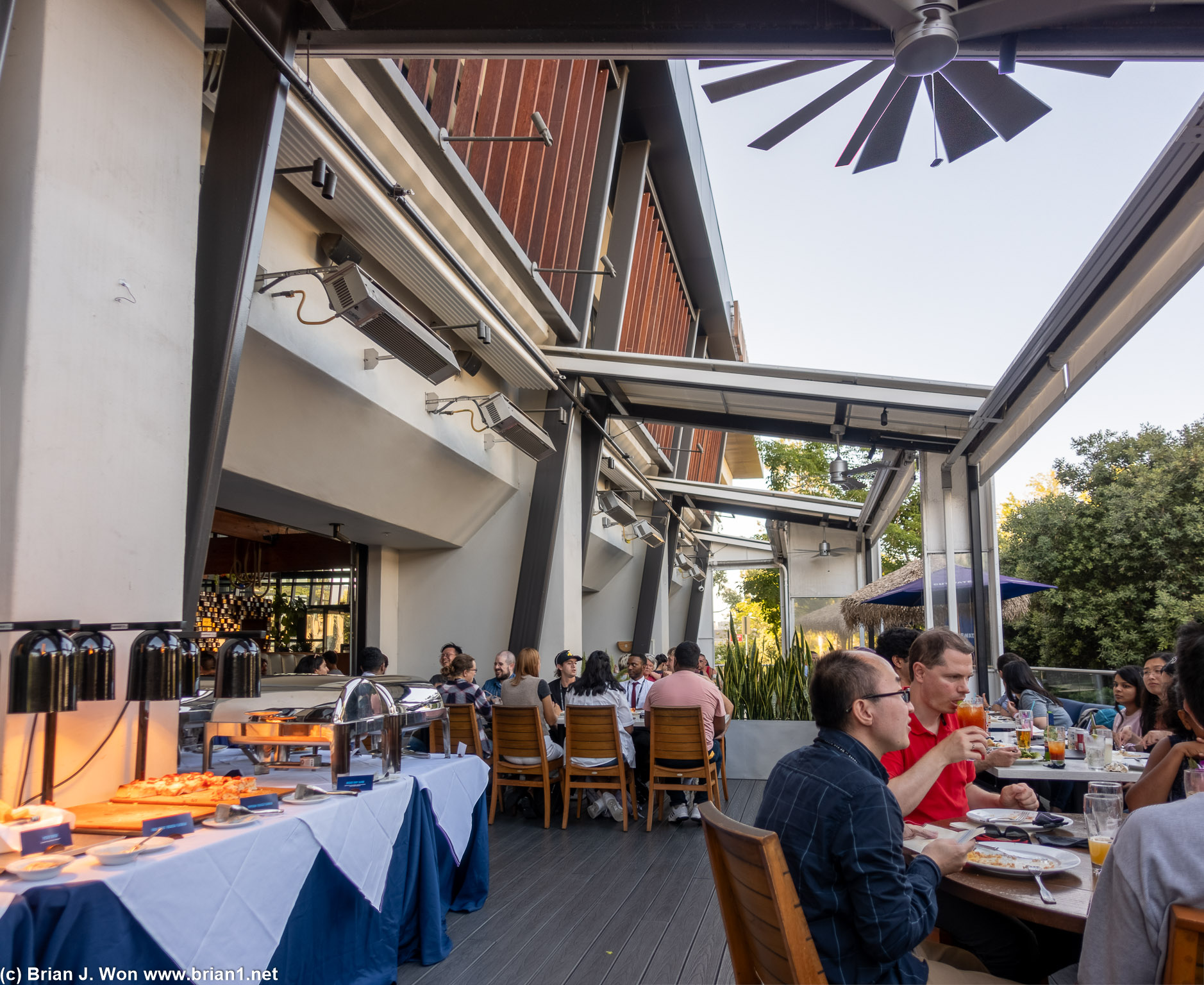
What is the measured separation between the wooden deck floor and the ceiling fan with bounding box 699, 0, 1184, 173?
3.33m

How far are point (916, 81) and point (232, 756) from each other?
425 centimetres

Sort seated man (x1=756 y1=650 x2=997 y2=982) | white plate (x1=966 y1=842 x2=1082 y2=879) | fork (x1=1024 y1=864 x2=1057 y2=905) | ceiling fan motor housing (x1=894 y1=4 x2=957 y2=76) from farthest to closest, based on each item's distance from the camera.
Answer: ceiling fan motor housing (x1=894 y1=4 x2=957 y2=76)
white plate (x1=966 y1=842 x2=1082 y2=879)
fork (x1=1024 y1=864 x2=1057 y2=905)
seated man (x1=756 y1=650 x2=997 y2=982)

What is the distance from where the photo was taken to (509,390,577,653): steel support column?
834 cm

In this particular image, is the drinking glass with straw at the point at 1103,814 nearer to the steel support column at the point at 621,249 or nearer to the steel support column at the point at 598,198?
the steel support column at the point at 598,198

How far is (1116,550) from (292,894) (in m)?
17.6

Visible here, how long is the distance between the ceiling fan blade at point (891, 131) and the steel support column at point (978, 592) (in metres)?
4.43

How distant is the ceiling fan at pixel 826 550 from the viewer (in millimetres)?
16375

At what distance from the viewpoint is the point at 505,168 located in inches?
271

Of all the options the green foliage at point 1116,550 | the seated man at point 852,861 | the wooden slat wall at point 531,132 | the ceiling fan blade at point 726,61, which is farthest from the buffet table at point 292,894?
the green foliage at point 1116,550

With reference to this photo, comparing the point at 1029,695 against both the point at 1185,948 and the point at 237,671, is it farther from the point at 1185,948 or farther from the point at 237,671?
the point at 237,671

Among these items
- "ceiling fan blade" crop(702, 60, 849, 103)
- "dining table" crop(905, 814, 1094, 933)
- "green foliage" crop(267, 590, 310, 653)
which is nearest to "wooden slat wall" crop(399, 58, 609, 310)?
"ceiling fan blade" crop(702, 60, 849, 103)

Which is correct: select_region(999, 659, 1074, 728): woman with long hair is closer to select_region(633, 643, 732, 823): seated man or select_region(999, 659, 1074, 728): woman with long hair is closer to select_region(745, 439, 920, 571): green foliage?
select_region(633, 643, 732, 823): seated man

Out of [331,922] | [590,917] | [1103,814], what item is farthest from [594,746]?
[1103,814]

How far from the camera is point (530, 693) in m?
6.05
